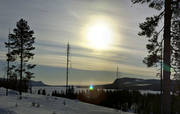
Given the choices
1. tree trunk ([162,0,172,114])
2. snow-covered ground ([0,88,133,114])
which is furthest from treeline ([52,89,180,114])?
tree trunk ([162,0,172,114])

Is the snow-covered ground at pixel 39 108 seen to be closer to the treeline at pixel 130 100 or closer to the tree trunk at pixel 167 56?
the tree trunk at pixel 167 56

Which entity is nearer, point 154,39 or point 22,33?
point 154,39

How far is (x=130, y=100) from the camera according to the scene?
26.0 metres

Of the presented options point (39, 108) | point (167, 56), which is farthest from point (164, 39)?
point (39, 108)

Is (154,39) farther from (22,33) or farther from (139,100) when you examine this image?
(22,33)

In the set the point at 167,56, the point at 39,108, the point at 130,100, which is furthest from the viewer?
the point at 130,100

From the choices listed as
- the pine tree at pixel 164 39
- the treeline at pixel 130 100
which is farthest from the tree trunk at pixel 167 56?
the treeline at pixel 130 100

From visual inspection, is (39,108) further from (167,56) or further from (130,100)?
(130,100)

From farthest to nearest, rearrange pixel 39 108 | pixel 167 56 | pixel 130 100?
pixel 130 100, pixel 39 108, pixel 167 56

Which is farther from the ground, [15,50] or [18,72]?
[15,50]

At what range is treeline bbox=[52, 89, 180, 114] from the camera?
68.2 feet

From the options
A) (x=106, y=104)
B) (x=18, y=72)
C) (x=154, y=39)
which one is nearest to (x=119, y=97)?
(x=106, y=104)

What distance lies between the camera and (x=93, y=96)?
3148cm

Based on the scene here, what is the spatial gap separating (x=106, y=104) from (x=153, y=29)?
56.3 ft
